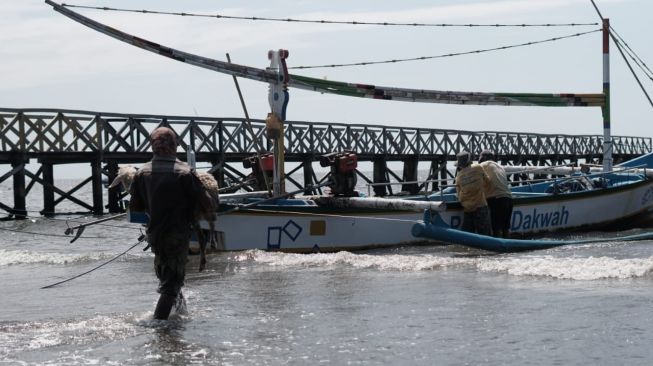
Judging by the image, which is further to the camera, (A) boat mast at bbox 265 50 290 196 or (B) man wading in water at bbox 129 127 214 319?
(A) boat mast at bbox 265 50 290 196

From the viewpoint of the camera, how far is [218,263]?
1350cm

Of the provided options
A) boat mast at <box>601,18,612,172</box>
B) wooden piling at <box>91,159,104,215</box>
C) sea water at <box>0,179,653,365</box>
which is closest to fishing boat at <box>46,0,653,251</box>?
boat mast at <box>601,18,612,172</box>

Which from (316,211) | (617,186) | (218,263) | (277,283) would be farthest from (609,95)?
(277,283)

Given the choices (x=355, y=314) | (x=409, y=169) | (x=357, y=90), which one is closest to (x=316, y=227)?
(x=357, y=90)

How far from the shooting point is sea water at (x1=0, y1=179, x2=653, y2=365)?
6.79 meters

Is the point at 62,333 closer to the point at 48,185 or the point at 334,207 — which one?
the point at 334,207

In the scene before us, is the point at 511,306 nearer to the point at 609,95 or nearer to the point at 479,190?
the point at 479,190

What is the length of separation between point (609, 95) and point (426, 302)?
11.9 m

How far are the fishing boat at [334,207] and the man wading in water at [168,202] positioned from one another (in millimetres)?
6284

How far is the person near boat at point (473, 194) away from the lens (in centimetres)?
1527

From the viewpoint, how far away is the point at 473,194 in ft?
50.5

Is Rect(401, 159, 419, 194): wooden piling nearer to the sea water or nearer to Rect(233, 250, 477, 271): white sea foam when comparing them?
Rect(233, 250, 477, 271): white sea foam

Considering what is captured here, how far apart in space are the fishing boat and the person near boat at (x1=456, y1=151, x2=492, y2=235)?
0.30 m

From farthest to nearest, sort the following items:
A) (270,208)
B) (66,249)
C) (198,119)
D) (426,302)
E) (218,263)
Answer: (198,119)
(66,249)
(270,208)
(218,263)
(426,302)
